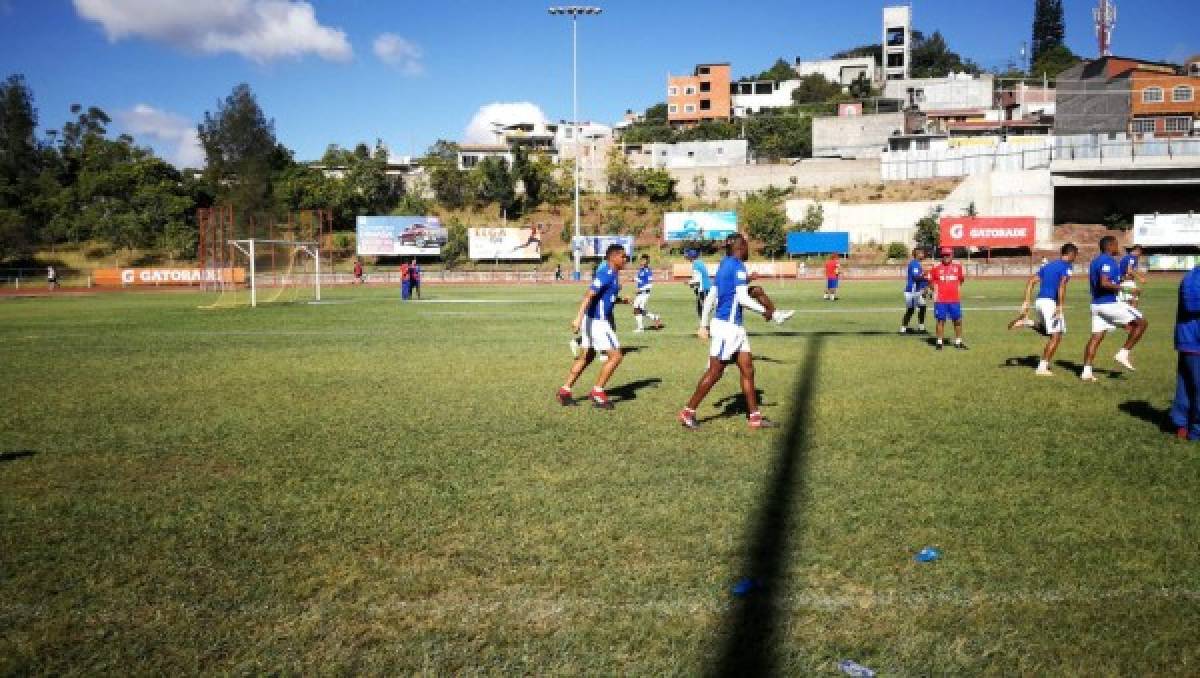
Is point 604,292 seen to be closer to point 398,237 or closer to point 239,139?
point 398,237

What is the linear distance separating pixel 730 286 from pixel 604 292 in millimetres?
2140

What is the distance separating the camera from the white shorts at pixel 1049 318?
41.5ft

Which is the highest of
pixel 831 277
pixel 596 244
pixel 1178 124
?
pixel 1178 124

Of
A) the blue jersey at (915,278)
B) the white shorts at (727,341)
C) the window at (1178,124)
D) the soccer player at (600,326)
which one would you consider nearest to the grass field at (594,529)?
the soccer player at (600,326)

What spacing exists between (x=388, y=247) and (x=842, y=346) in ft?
184

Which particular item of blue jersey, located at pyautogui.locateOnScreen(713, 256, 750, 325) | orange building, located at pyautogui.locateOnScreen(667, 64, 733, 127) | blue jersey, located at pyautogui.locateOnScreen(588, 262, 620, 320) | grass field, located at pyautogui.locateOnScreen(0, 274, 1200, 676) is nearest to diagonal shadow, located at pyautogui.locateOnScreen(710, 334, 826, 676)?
grass field, located at pyautogui.locateOnScreen(0, 274, 1200, 676)

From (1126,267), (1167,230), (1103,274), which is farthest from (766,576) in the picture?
(1167,230)

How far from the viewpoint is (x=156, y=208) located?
7156 cm

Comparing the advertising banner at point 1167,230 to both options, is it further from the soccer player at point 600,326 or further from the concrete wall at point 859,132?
the soccer player at point 600,326

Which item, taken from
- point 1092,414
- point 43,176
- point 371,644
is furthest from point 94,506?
point 43,176

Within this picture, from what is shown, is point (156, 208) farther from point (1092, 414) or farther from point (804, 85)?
point (804, 85)

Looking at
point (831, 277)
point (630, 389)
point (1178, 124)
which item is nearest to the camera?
point (630, 389)

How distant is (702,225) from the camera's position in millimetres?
68875

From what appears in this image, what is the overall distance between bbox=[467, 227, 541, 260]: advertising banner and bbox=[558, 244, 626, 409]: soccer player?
57.9 meters
